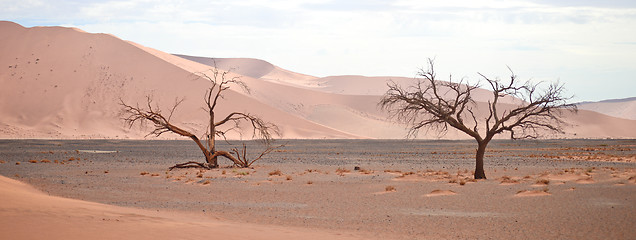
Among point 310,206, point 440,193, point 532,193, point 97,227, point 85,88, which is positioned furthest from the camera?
point 85,88

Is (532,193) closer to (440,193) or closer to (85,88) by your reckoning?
(440,193)

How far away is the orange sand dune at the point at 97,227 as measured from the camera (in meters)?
9.58

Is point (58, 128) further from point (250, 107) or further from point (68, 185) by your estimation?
point (68, 185)

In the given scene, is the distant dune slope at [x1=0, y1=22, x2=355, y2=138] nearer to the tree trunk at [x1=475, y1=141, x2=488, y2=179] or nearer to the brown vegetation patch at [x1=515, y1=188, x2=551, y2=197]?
the tree trunk at [x1=475, y1=141, x2=488, y2=179]

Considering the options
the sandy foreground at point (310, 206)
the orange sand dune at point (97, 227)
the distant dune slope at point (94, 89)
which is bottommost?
the sandy foreground at point (310, 206)

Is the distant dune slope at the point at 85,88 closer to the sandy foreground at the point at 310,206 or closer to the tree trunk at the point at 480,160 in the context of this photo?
the sandy foreground at the point at 310,206

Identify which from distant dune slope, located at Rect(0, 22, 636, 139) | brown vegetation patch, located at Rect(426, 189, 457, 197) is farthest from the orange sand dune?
distant dune slope, located at Rect(0, 22, 636, 139)

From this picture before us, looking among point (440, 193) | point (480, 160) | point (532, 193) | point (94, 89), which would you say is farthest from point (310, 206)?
point (94, 89)

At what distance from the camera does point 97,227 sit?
33.7 ft

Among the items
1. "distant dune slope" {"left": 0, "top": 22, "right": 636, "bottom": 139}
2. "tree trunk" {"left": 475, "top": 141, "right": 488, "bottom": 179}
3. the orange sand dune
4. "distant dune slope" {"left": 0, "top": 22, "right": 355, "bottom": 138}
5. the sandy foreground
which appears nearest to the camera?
the orange sand dune

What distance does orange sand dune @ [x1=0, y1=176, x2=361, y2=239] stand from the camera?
9578 mm

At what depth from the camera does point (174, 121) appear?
106m

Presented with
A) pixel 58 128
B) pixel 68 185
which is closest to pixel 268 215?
pixel 68 185

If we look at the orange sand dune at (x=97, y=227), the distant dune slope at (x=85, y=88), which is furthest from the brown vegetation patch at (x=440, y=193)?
the distant dune slope at (x=85, y=88)
